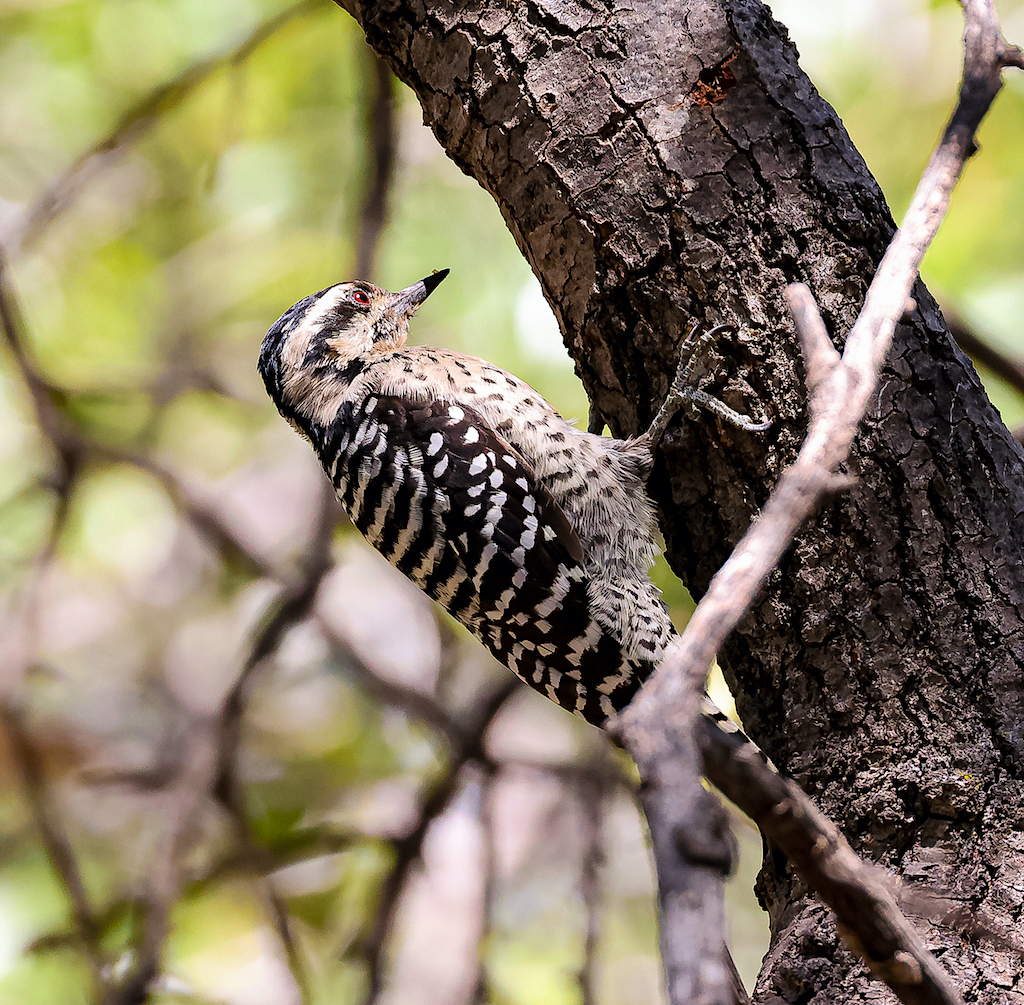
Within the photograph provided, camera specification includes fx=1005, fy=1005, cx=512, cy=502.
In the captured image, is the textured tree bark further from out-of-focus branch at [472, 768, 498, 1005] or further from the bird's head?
out-of-focus branch at [472, 768, 498, 1005]

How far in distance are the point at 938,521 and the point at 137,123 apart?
3.11 metres

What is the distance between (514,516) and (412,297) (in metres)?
0.93

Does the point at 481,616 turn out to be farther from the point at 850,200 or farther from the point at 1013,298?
the point at 1013,298

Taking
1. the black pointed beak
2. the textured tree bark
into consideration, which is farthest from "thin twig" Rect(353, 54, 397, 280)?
the textured tree bark

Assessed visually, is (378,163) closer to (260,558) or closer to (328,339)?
(328,339)

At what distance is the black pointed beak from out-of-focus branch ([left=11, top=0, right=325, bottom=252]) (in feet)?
4.04

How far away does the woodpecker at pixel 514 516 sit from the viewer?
2.33m

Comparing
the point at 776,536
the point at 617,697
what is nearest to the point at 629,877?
the point at 617,697

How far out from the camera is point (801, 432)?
186 centimetres

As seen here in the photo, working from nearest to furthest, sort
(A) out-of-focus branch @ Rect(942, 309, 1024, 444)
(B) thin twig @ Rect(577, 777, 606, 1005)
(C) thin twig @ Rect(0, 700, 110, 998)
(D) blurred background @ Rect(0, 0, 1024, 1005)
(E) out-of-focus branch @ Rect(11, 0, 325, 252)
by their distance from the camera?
(A) out-of-focus branch @ Rect(942, 309, 1024, 444) → (B) thin twig @ Rect(577, 777, 606, 1005) → (C) thin twig @ Rect(0, 700, 110, 998) → (D) blurred background @ Rect(0, 0, 1024, 1005) → (E) out-of-focus branch @ Rect(11, 0, 325, 252)

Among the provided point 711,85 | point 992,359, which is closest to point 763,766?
point 711,85

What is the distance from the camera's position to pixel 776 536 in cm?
93

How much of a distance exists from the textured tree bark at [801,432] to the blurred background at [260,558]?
→ 1.13 metres

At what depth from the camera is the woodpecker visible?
2.33 metres
